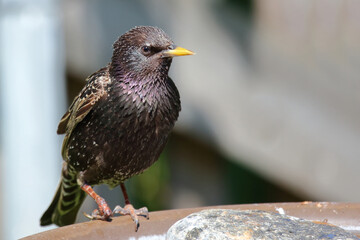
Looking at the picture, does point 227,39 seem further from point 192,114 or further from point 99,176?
point 99,176

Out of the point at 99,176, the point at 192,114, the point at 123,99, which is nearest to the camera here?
the point at 123,99

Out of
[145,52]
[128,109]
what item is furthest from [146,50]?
[128,109]

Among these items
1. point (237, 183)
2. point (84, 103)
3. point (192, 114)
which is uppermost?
point (84, 103)

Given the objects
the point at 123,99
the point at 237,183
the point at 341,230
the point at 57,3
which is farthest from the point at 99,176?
the point at 237,183

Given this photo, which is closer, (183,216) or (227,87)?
(183,216)

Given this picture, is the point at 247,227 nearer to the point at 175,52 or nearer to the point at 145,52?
the point at 175,52

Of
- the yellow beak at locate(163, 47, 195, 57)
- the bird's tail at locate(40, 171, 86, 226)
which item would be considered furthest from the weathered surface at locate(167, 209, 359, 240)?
the bird's tail at locate(40, 171, 86, 226)

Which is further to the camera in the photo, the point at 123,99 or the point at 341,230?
the point at 123,99

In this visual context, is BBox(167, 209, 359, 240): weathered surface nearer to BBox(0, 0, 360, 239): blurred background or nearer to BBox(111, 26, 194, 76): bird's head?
BBox(111, 26, 194, 76): bird's head
